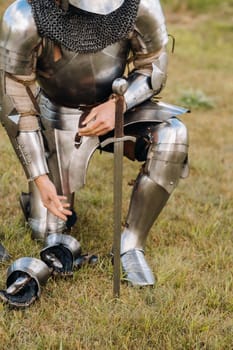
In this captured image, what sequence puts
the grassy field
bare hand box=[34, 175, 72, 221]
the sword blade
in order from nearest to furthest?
the grassy field < the sword blade < bare hand box=[34, 175, 72, 221]

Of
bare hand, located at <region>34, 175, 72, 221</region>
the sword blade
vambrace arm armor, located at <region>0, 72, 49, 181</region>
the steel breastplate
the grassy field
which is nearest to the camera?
the grassy field

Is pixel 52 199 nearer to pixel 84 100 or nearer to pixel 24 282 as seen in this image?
pixel 24 282

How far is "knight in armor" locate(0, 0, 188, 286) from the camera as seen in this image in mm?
2996

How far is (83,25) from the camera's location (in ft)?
10.1

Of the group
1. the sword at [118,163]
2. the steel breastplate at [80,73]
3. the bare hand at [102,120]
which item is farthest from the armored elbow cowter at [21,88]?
the sword at [118,163]

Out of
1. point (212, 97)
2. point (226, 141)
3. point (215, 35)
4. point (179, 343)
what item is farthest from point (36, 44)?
point (215, 35)

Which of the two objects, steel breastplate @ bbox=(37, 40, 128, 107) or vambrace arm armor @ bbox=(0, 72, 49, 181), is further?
steel breastplate @ bbox=(37, 40, 128, 107)

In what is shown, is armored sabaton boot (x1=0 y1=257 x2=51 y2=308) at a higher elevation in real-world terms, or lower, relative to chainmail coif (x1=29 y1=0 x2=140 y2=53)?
lower

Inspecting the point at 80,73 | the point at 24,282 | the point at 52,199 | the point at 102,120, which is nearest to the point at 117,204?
the point at 52,199

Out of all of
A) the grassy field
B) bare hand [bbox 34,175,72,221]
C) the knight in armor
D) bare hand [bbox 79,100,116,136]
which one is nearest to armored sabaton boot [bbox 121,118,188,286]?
the knight in armor

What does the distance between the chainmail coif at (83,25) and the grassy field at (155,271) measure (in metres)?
1.14

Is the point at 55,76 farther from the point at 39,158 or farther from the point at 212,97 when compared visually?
the point at 212,97

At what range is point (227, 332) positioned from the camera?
275 centimetres

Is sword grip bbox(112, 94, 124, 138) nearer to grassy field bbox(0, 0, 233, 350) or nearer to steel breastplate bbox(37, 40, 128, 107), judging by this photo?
steel breastplate bbox(37, 40, 128, 107)
